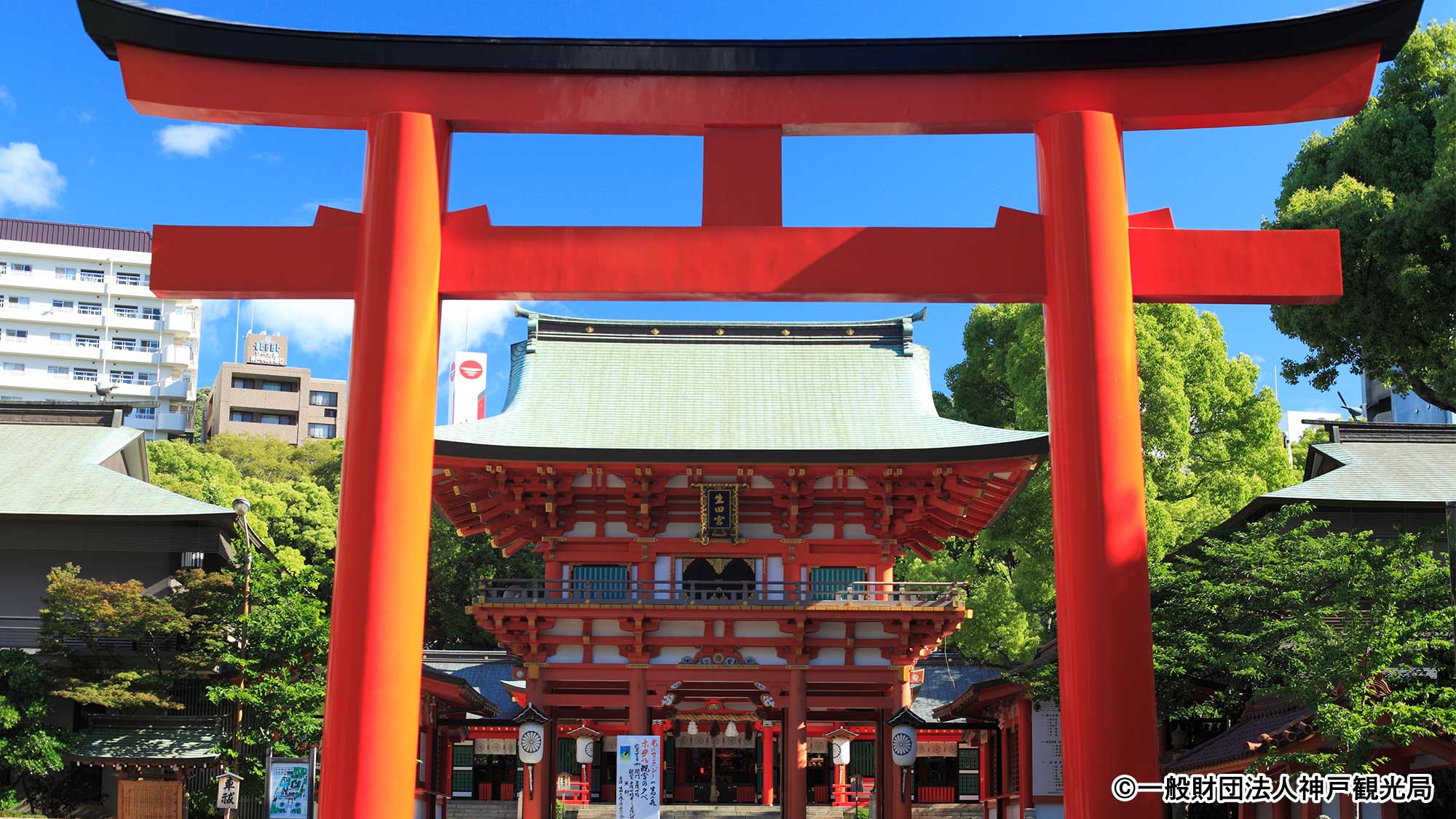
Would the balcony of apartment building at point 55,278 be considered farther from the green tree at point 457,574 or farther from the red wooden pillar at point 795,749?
the red wooden pillar at point 795,749

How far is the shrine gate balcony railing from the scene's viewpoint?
63.4 feet

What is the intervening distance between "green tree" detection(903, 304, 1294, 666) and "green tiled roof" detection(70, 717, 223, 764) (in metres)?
15.2

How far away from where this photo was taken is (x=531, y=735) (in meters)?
19.4

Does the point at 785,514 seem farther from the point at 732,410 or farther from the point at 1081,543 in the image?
the point at 1081,543

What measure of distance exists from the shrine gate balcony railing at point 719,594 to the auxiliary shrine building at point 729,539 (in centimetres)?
4

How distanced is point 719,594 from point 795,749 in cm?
260

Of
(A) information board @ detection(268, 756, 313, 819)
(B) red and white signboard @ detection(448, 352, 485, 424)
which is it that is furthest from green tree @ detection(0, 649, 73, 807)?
(B) red and white signboard @ detection(448, 352, 485, 424)

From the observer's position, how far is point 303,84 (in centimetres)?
895

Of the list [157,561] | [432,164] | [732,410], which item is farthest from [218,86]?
[157,561]

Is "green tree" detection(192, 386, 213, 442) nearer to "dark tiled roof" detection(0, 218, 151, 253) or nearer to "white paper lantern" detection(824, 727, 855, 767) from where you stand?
"dark tiled roof" detection(0, 218, 151, 253)

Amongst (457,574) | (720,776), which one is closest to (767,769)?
(720,776)

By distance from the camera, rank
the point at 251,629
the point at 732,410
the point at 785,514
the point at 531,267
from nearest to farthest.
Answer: the point at 531,267 < the point at 251,629 < the point at 785,514 < the point at 732,410

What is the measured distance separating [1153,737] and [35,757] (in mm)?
17633

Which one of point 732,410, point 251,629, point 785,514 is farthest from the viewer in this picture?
point 732,410
